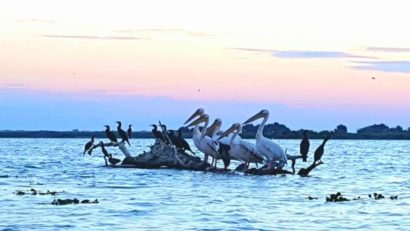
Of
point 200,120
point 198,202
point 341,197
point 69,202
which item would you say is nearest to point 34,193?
point 69,202

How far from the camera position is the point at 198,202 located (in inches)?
860

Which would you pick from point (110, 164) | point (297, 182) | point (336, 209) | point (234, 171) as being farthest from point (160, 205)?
point (110, 164)

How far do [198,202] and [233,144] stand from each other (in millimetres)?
9551

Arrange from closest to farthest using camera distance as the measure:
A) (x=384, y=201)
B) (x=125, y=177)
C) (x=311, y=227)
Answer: (x=311, y=227) → (x=384, y=201) → (x=125, y=177)

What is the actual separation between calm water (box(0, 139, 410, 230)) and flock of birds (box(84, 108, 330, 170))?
799 millimetres

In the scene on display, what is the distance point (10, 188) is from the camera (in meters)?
25.5

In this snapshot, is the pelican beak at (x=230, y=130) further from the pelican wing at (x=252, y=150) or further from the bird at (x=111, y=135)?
the bird at (x=111, y=135)

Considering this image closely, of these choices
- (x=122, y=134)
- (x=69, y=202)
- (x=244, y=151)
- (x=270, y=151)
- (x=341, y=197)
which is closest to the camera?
(x=69, y=202)

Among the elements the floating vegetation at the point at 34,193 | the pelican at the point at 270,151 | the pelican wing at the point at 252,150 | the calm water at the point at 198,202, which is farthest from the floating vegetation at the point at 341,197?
the pelican wing at the point at 252,150

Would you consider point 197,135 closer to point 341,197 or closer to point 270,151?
point 270,151

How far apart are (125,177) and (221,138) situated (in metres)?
4.34

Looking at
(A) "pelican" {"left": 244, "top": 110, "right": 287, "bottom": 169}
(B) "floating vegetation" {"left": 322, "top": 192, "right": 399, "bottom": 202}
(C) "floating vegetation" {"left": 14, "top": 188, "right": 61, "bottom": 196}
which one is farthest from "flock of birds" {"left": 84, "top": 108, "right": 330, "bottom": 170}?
(C) "floating vegetation" {"left": 14, "top": 188, "right": 61, "bottom": 196}

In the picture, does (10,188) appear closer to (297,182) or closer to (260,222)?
(297,182)

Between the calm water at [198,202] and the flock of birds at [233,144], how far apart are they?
0.80 metres
